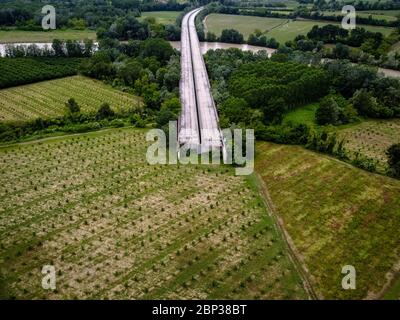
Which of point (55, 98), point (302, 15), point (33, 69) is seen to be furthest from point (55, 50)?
point (302, 15)

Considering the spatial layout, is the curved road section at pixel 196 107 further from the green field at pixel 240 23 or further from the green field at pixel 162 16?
the green field at pixel 162 16

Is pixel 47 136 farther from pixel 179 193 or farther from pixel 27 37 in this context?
pixel 27 37

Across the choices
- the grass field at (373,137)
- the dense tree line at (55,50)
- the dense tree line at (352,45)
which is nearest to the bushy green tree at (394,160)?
the grass field at (373,137)

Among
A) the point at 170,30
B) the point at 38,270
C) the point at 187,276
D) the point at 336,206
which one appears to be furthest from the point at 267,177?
the point at 170,30

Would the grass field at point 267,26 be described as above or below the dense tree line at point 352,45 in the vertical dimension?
above

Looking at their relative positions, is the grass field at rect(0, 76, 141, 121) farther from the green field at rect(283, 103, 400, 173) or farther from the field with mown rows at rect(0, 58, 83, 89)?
the green field at rect(283, 103, 400, 173)

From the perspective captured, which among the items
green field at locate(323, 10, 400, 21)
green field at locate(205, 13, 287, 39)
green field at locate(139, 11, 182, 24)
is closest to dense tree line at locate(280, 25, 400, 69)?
green field at locate(205, 13, 287, 39)
